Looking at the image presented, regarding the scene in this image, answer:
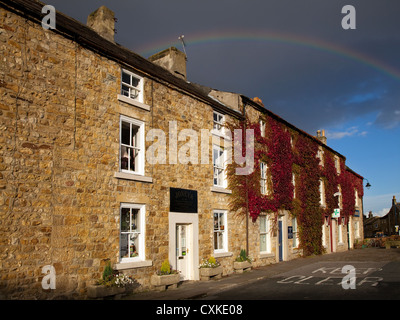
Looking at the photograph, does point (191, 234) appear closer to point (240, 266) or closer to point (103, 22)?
point (240, 266)

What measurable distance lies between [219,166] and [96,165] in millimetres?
6950

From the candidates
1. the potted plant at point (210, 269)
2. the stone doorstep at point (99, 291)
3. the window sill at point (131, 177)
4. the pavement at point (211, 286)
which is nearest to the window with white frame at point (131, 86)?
the window sill at point (131, 177)

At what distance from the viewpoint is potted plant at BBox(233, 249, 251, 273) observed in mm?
15719

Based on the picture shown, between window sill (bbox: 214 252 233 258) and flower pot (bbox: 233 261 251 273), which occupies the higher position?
window sill (bbox: 214 252 233 258)

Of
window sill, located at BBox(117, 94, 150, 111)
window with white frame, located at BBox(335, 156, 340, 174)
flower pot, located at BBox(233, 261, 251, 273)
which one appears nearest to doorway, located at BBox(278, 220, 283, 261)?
flower pot, located at BBox(233, 261, 251, 273)

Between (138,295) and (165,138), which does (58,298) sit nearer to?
(138,295)

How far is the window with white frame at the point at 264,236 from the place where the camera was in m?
18.8

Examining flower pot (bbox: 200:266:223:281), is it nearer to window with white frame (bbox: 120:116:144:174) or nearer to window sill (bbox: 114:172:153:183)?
window sill (bbox: 114:172:153:183)

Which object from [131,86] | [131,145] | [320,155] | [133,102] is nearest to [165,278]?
[131,145]

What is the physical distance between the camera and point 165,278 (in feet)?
38.3

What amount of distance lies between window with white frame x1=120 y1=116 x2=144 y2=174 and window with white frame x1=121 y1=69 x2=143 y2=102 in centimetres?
95

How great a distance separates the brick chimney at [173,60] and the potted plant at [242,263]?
8669 millimetres

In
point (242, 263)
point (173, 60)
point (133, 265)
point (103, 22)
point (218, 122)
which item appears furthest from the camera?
point (173, 60)

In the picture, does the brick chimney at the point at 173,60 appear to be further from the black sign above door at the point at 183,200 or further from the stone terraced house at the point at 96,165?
the black sign above door at the point at 183,200
